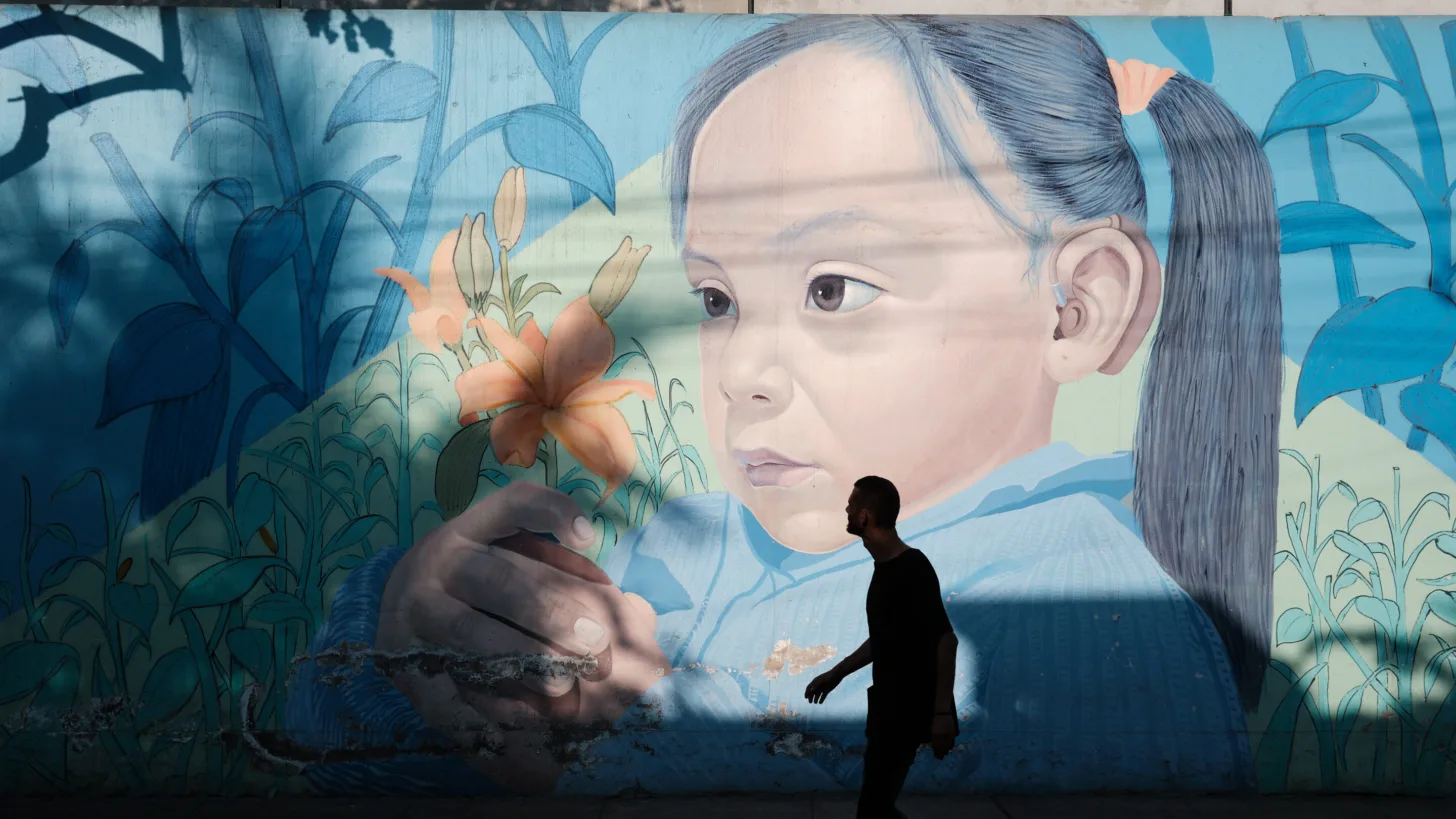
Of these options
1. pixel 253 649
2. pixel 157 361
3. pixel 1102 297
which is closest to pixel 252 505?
pixel 253 649

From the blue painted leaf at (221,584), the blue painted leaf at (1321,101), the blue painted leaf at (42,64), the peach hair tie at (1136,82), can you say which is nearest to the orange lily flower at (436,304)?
the blue painted leaf at (221,584)

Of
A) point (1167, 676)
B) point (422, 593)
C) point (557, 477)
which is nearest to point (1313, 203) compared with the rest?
point (1167, 676)

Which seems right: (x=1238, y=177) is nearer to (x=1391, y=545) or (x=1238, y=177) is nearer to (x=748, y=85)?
(x=1391, y=545)

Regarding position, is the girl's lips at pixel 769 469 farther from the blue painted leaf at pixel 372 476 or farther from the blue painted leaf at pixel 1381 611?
the blue painted leaf at pixel 1381 611

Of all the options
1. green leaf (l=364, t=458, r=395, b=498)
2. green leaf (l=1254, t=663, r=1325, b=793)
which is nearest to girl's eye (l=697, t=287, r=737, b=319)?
green leaf (l=364, t=458, r=395, b=498)

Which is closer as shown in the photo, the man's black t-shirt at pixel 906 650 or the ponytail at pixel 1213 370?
the man's black t-shirt at pixel 906 650

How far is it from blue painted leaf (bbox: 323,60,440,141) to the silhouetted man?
308 cm

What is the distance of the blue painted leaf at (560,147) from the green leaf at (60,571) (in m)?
2.71

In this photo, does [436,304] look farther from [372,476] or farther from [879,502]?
[879,502]

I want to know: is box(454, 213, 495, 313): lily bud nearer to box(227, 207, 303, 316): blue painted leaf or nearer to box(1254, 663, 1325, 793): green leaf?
box(227, 207, 303, 316): blue painted leaf

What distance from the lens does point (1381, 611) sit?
586 centimetres

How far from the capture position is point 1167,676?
19.2ft

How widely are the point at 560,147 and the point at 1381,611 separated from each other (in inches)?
173

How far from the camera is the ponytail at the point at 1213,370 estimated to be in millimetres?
5863
